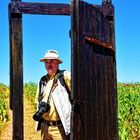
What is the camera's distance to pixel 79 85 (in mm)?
6523

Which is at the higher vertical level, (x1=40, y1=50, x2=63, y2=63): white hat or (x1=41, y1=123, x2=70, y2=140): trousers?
(x1=40, y1=50, x2=63, y2=63): white hat

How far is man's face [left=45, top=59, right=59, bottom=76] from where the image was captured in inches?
284

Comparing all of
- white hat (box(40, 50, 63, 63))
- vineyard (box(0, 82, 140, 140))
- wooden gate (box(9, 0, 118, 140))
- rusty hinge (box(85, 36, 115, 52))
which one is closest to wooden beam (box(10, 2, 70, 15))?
wooden gate (box(9, 0, 118, 140))

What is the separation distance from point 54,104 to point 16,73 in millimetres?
872

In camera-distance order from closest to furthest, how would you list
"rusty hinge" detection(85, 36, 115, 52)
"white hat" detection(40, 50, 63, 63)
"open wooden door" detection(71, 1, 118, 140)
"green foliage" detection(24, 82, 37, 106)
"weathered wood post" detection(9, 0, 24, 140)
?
"open wooden door" detection(71, 1, 118, 140), "rusty hinge" detection(85, 36, 115, 52), "white hat" detection(40, 50, 63, 63), "weathered wood post" detection(9, 0, 24, 140), "green foliage" detection(24, 82, 37, 106)

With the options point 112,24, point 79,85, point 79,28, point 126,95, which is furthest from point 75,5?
point 126,95

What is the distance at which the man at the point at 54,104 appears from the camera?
700cm

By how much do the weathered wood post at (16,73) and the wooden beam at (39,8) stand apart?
3.8 inches

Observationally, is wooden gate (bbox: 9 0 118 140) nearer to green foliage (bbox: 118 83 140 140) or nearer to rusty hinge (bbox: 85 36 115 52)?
rusty hinge (bbox: 85 36 115 52)

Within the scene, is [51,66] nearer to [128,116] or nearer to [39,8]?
[39,8]

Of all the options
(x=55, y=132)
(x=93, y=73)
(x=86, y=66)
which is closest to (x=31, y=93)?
(x=55, y=132)

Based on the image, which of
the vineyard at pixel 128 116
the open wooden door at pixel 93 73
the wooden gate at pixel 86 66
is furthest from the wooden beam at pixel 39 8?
the vineyard at pixel 128 116

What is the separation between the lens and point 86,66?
267 inches

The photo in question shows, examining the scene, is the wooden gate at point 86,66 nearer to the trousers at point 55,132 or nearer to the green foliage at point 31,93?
the trousers at point 55,132
